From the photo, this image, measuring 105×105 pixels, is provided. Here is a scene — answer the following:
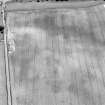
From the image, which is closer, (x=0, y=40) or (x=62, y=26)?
(x=0, y=40)

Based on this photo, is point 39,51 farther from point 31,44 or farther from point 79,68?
point 79,68

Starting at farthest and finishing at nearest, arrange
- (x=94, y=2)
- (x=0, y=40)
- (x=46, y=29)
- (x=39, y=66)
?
(x=94, y=2)
(x=46, y=29)
(x=0, y=40)
(x=39, y=66)

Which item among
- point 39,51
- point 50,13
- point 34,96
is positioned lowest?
point 34,96

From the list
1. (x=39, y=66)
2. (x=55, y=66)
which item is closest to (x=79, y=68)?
(x=55, y=66)

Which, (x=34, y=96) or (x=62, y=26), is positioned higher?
(x=62, y=26)

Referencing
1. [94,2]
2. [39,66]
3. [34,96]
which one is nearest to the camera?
[34,96]

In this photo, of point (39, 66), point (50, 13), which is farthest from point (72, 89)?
point (50, 13)
